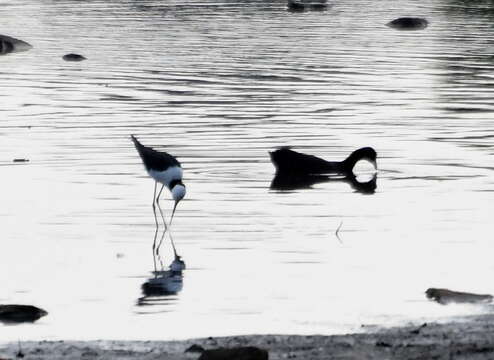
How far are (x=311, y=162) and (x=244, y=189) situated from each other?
69.4 inches

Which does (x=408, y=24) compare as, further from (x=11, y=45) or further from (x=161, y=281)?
Result: (x=161, y=281)

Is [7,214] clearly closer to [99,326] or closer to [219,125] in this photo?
[99,326]

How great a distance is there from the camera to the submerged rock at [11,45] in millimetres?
45688

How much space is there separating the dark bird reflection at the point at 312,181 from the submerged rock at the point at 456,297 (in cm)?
753

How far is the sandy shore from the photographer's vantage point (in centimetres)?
1024

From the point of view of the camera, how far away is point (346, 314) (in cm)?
1290

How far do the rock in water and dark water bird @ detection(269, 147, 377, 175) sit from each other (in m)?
12.1

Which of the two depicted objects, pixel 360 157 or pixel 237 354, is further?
pixel 360 157

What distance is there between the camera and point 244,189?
2069 cm

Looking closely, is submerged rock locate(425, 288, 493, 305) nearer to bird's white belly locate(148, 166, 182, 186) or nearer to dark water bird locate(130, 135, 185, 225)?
dark water bird locate(130, 135, 185, 225)

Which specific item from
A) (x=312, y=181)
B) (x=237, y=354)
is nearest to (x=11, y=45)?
(x=312, y=181)

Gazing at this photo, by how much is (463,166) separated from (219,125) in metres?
6.45

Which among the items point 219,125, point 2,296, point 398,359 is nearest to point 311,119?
point 219,125

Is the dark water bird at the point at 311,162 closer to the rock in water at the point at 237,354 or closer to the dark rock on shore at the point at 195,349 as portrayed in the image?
the dark rock on shore at the point at 195,349
